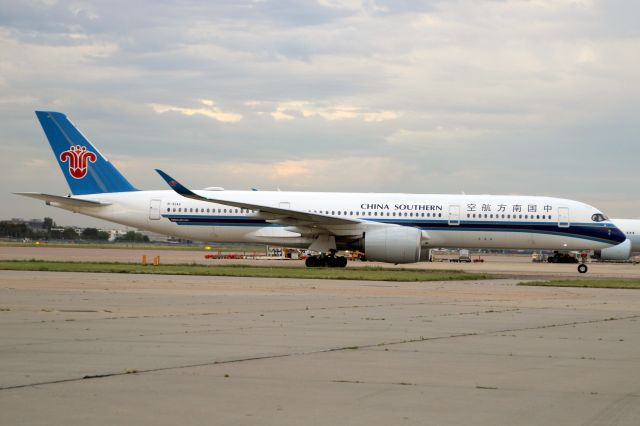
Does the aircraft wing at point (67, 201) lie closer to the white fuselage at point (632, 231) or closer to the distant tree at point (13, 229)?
the white fuselage at point (632, 231)

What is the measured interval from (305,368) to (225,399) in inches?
64.3

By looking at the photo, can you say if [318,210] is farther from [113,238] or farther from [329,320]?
[113,238]

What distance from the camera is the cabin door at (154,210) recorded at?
35.4 m

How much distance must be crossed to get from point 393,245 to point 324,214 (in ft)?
13.0

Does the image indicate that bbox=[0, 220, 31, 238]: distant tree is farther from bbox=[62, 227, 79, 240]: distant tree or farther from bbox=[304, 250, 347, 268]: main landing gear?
bbox=[304, 250, 347, 268]: main landing gear

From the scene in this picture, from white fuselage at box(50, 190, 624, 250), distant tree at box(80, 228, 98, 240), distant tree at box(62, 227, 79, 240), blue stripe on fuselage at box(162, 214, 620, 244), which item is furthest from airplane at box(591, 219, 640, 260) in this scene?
distant tree at box(62, 227, 79, 240)

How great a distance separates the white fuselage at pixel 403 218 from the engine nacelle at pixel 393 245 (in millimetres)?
1444

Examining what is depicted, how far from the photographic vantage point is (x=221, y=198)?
115ft

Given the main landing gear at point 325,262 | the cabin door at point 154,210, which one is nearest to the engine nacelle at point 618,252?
the main landing gear at point 325,262

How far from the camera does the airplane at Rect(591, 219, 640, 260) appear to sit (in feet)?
185

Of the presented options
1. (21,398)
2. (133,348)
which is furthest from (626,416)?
(133,348)

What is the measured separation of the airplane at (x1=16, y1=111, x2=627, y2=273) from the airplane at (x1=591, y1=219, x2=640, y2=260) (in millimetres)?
22163

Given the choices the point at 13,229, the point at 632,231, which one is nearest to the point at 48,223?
the point at 13,229

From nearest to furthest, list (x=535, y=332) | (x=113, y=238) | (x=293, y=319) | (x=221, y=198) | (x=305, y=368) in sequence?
(x=305, y=368) < (x=535, y=332) < (x=293, y=319) < (x=221, y=198) < (x=113, y=238)
